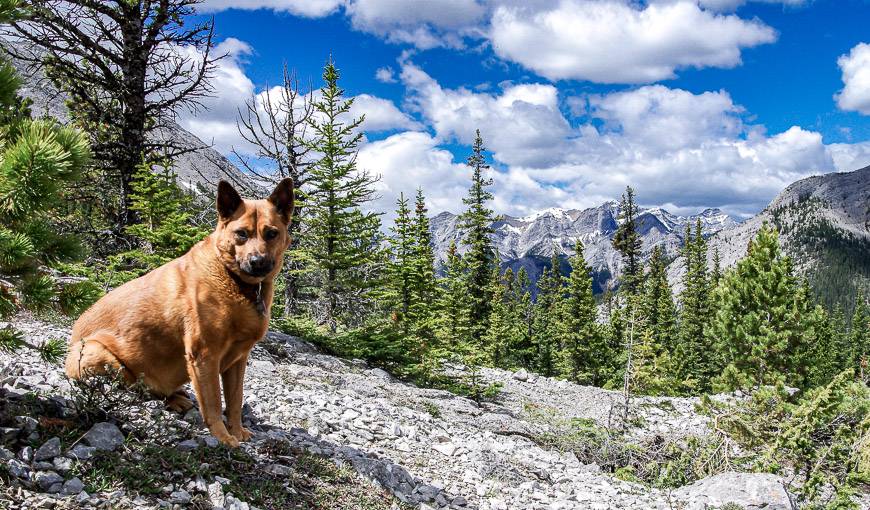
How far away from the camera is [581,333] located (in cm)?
3738

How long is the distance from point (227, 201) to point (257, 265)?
23.4 inches

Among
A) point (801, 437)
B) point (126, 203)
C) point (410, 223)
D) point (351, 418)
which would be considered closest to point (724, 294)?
point (410, 223)

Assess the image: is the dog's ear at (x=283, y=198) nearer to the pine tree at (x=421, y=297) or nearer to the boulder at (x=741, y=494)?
the boulder at (x=741, y=494)

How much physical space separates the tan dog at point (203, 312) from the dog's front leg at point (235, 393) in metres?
0.25

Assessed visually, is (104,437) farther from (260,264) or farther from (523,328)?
(523,328)

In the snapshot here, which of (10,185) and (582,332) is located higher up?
(10,185)

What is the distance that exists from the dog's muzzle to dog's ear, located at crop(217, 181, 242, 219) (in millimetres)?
456

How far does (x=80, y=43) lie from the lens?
13.0m

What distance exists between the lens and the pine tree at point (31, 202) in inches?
119

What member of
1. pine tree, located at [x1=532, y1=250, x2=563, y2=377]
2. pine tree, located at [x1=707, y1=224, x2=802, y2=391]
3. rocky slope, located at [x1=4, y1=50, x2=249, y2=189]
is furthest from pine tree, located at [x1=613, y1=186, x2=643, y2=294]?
rocky slope, located at [x1=4, y1=50, x2=249, y2=189]

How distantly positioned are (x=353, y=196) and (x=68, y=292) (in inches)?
549

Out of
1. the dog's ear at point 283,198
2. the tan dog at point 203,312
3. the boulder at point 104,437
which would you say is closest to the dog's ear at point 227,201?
the tan dog at point 203,312

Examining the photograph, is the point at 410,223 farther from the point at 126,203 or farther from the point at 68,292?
the point at 68,292

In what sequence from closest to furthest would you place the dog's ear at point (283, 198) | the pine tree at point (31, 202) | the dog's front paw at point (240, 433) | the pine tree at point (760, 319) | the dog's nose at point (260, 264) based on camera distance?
the pine tree at point (31, 202)
the dog's nose at point (260, 264)
the dog's ear at point (283, 198)
the dog's front paw at point (240, 433)
the pine tree at point (760, 319)
